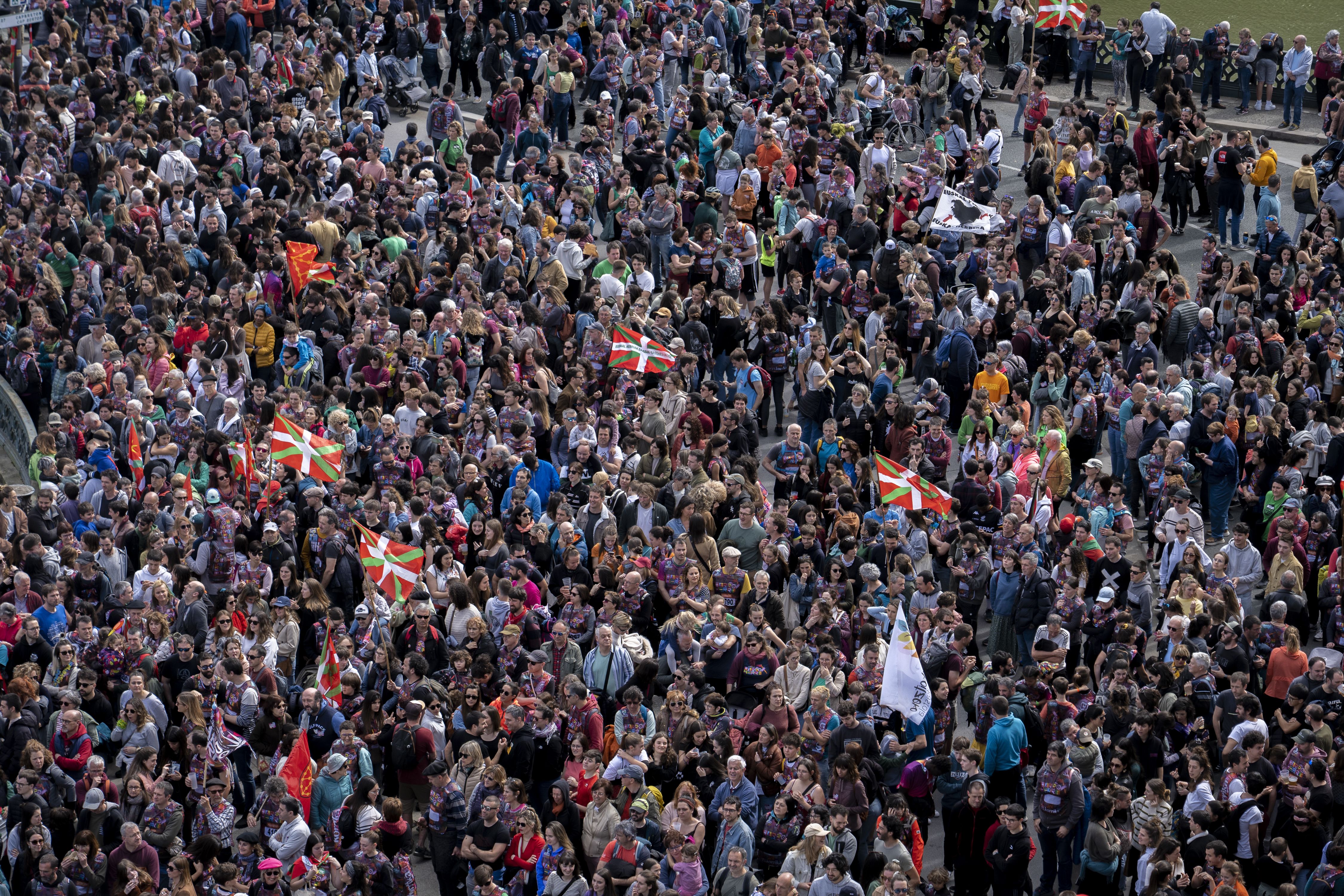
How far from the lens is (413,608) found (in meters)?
17.0

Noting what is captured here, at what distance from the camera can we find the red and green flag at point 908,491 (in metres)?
18.7

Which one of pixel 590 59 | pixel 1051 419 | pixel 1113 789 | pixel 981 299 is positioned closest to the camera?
pixel 1113 789

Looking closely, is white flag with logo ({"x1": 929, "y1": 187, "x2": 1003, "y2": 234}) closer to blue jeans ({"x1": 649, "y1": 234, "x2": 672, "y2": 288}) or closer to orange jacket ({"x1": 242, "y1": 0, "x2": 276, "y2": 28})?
blue jeans ({"x1": 649, "y1": 234, "x2": 672, "y2": 288})

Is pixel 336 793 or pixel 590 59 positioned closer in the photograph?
pixel 336 793

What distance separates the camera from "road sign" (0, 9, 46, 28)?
29469mm

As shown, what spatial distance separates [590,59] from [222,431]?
14.2 meters

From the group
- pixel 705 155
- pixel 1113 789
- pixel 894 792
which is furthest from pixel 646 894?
pixel 705 155

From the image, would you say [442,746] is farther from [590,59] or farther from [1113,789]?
[590,59]

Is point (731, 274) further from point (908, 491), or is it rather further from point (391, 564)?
point (391, 564)

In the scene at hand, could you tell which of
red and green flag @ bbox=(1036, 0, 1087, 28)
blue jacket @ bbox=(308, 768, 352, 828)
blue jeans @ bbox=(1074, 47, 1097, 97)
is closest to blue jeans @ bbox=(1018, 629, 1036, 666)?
blue jacket @ bbox=(308, 768, 352, 828)

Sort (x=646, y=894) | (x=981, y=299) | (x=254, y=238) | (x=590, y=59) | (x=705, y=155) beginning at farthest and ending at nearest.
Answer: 1. (x=590, y=59)
2. (x=705, y=155)
3. (x=254, y=238)
4. (x=981, y=299)
5. (x=646, y=894)

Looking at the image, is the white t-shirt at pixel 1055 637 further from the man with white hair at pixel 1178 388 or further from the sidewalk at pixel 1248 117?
the sidewalk at pixel 1248 117

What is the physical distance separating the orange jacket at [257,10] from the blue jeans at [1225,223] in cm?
1598

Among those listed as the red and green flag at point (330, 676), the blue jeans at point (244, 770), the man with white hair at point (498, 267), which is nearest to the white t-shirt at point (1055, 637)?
Result: the red and green flag at point (330, 676)
